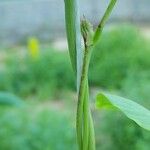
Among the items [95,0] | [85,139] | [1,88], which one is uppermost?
[85,139]

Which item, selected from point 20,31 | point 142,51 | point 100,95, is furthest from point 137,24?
point 100,95

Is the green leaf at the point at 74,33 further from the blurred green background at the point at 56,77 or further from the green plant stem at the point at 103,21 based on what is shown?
the blurred green background at the point at 56,77

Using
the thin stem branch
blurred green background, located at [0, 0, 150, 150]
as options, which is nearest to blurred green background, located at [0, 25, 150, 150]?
blurred green background, located at [0, 0, 150, 150]

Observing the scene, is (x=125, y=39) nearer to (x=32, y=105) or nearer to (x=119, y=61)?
(x=119, y=61)

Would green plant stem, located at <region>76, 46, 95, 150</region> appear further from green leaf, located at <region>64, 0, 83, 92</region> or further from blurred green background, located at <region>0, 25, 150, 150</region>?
blurred green background, located at <region>0, 25, 150, 150</region>

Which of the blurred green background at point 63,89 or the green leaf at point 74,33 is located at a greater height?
the green leaf at point 74,33

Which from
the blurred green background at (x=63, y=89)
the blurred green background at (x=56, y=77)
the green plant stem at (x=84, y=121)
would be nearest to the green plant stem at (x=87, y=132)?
the green plant stem at (x=84, y=121)
